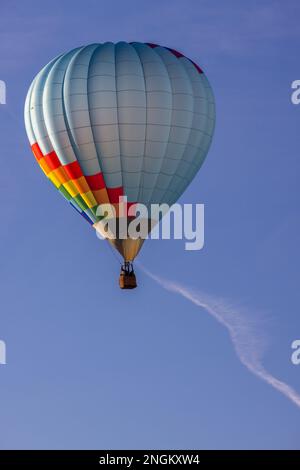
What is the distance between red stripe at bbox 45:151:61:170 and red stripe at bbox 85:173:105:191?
1328mm

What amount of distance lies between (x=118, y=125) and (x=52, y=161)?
2.99 meters

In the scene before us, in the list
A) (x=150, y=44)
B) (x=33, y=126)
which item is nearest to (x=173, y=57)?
(x=150, y=44)

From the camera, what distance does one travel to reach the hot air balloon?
77.1 meters

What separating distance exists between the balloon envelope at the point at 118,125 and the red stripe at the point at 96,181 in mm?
37

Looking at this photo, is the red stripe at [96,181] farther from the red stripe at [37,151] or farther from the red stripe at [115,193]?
the red stripe at [37,151]

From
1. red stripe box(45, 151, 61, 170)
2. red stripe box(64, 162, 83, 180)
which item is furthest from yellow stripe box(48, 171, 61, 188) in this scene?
red stripe box(64, 162, 83, 180)

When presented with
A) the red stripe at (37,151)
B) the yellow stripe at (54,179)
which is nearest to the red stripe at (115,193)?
the yellow stripe at (54,179)

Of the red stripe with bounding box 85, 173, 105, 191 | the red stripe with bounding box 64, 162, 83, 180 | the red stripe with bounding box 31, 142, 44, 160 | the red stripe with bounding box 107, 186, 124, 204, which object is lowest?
the red stripe with bounding box 107, 186, 124, 204

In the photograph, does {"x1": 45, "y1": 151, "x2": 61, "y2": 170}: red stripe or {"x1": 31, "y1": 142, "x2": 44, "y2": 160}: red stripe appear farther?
{"x1": 31, "y1": 142, "x2": 44, "y2": 160}: red stripe

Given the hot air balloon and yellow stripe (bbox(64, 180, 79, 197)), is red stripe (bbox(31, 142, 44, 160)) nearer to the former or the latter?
the hot air balloon

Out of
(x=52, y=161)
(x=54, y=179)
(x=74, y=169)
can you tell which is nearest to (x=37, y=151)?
(x=52, y=161)

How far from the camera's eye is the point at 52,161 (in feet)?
256

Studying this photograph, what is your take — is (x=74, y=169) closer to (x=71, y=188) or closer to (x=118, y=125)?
(x=71, y=188)

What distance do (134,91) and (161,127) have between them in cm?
164
